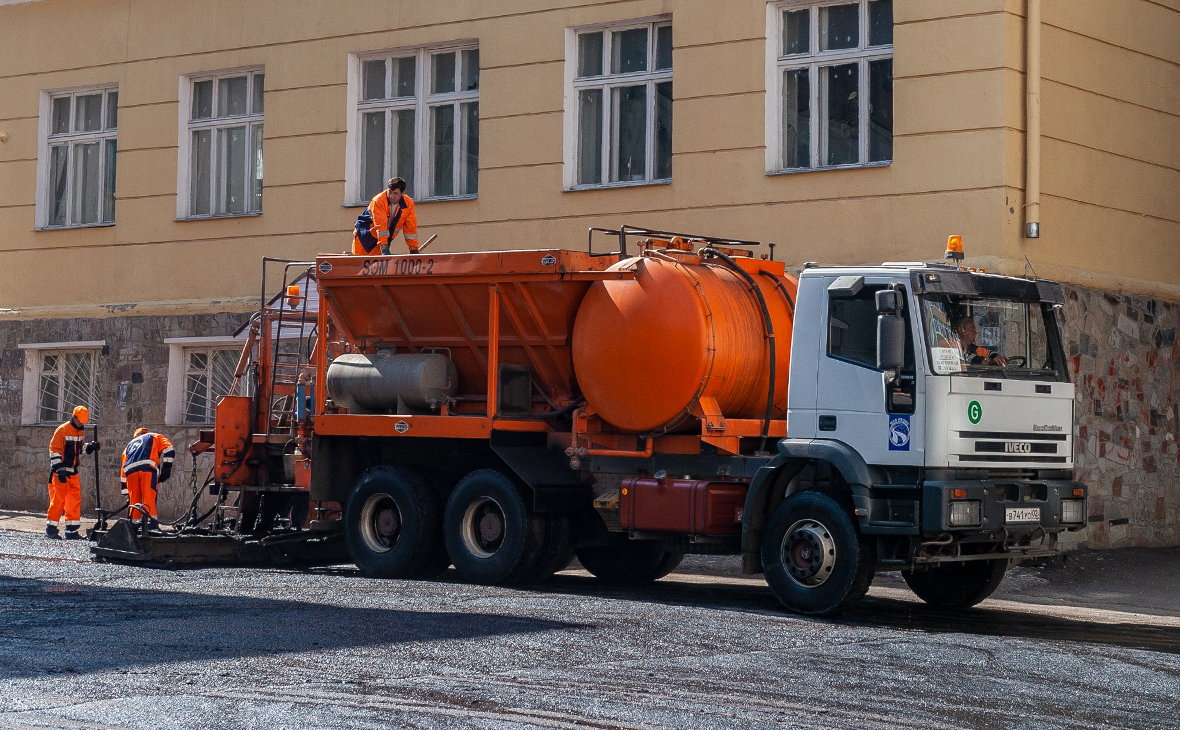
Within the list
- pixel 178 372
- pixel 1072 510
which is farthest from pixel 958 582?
pixel 178 372

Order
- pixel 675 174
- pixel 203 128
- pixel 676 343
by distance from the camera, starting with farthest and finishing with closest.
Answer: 1. pixel 203 128
2. pixel 675 174
3. pixel 676 343

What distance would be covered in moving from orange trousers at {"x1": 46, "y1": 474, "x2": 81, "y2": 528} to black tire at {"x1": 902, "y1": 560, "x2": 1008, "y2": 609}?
33.6 ft

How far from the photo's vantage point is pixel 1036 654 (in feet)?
31.9

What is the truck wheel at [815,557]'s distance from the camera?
11352mm

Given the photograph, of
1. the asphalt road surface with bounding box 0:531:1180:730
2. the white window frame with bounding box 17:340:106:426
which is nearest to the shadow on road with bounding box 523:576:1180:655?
the asphalt road surface with bounding box 0:531:1180:730

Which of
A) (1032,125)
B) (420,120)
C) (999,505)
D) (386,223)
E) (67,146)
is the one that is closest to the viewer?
(999,505)

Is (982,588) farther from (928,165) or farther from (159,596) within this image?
(159,596)

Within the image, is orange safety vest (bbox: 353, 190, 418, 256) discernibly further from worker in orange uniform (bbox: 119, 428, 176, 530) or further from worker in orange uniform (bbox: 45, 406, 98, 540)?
worker in orange uniform (bbox: 45, 406, 98, 540)

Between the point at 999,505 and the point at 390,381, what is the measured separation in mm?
5509

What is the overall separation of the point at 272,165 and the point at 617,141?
493cm

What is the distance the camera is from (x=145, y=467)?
1752 cm

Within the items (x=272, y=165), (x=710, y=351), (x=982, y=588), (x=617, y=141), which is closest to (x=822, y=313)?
(x=710, y=351)

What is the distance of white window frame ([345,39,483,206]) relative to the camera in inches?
774

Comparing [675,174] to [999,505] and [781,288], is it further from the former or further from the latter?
[999,505]
